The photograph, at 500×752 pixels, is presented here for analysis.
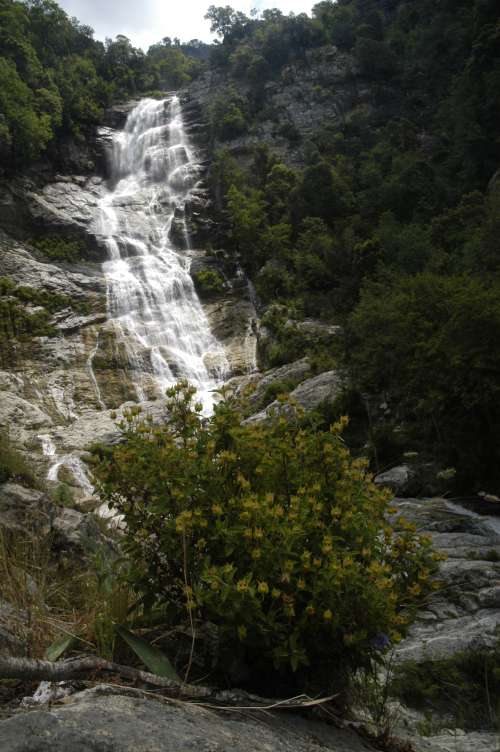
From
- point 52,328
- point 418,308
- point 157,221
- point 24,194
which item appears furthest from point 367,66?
point 418,308

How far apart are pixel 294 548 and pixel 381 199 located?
34.4 metres

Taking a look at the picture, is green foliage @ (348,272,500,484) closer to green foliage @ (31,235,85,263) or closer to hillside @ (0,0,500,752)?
hillside @ (0,0,500,752)

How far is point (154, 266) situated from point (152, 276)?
0.99 meters

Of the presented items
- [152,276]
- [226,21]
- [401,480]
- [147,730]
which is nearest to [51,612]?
[147,730]

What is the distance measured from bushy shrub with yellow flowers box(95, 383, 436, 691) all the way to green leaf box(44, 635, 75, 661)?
1.24 feet

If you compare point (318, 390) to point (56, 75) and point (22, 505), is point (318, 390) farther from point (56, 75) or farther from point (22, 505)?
point (56, 75)

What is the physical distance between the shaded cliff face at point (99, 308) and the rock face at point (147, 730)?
1435 centimetres

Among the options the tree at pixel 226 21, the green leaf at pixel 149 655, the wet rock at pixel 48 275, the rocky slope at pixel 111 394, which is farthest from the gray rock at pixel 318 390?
the tree at pixel 226 21

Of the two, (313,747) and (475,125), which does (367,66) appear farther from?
(313,747)

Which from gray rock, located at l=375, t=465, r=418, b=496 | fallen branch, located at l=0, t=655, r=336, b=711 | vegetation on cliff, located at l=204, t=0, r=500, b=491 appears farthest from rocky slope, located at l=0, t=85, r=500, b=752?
vegetation on cliff, located at l=204, t=0, r=500, b=491

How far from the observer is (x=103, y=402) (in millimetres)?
22375

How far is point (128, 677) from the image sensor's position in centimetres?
219

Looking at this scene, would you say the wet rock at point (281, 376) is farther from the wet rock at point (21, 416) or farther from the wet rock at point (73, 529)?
the wet rock at point (73, 529)

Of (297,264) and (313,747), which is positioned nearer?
(313,747)
